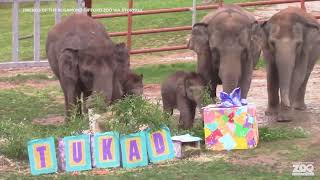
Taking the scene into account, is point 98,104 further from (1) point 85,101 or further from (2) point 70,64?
(2) point 70,64

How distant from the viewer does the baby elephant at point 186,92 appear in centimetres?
845

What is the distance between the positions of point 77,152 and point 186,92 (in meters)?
2.04

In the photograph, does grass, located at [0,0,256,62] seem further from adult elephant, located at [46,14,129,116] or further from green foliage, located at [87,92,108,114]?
green foliage, located at [87,92,108,114]

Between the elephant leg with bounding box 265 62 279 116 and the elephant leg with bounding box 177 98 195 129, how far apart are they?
138cm

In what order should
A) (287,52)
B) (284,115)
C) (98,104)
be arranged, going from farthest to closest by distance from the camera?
(284,115)
(287,52)
(98,104)

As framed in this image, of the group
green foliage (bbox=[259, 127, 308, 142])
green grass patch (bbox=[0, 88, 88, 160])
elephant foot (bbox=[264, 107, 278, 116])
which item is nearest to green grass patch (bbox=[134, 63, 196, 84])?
green grass patch (bbox=[0, 88, 88, 160])

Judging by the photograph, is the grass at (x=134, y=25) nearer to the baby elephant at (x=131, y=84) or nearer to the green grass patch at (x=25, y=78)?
the green grass patch at (x=25, y=78)

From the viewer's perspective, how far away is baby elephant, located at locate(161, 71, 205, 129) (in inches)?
332

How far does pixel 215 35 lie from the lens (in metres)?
8.34

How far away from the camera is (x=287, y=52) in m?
8.81

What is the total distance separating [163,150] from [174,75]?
181cm

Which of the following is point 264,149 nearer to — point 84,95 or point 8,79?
point 84,95

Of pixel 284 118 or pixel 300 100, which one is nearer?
pixel 284 118

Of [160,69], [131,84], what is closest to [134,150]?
[131,84]
